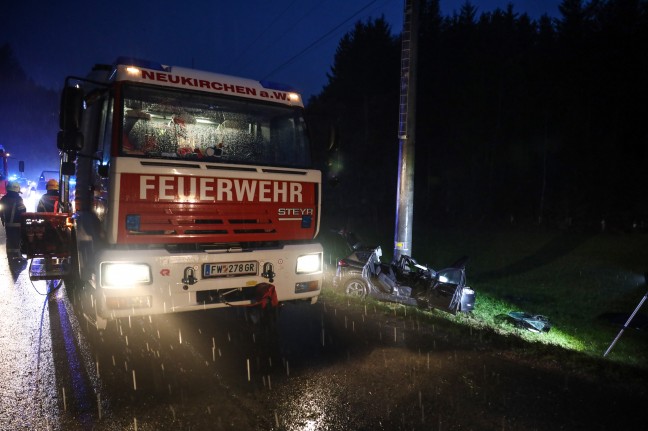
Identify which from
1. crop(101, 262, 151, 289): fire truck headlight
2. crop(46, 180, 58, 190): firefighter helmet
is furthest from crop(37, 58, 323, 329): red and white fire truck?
crop(46, 180, 58, 190): firefighter helmet

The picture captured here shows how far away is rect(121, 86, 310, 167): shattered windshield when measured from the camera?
4.82m

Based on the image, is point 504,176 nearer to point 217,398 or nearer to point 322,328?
point 322,328

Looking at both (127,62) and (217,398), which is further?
(127,62)

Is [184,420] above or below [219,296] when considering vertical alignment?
below

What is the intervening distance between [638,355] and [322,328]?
178 inches

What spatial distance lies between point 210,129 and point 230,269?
5.50 feet

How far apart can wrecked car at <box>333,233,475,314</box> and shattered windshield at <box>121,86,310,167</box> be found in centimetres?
257

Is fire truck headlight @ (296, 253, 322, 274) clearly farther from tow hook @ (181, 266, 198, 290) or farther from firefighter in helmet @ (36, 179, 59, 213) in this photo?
firefighter in helmet @ (36, 179, 59, 213)

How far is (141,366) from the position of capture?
445cm

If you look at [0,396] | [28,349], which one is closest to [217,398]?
[0,396]

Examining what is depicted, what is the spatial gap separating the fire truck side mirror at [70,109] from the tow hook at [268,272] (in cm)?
253

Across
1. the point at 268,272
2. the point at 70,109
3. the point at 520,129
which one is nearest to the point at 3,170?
the point at 70,109

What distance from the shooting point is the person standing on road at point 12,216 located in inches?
356

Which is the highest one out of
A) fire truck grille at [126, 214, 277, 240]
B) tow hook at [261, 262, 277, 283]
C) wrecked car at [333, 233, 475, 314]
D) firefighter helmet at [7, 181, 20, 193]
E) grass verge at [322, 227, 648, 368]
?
firefighter helmet at [7, 181, 20, 193]
